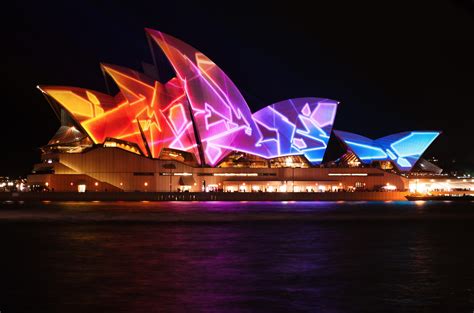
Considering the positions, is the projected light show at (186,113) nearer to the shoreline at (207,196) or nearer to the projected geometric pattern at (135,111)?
the projected geometric pattern at (135,111)

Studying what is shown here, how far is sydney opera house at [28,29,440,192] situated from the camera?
62934 mm

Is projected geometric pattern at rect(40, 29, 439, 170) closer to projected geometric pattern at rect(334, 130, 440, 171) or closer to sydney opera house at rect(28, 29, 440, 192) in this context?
sydney opera house at rect(28, 29, 440, 192)

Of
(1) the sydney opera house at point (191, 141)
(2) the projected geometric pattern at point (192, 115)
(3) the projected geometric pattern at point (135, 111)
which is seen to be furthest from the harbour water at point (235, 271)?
(1) the sydney opera house at point (191, 141)

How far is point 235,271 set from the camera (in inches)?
575

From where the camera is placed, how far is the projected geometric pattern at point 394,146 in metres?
80.7

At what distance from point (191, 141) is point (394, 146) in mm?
28412

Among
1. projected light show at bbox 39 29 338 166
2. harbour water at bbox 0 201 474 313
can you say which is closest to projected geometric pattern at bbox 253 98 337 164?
projected light show at bbox 39 29 338 166

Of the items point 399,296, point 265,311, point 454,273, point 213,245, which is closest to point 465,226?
point 213,245

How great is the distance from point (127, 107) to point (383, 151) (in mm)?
34306

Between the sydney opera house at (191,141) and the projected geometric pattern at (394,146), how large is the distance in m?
0.16

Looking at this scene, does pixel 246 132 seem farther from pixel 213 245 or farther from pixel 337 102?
pixel 213 245

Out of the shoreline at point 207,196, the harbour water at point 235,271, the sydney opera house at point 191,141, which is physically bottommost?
the harbour water at point 235,271

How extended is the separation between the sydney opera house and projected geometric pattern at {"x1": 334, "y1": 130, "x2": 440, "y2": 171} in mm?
156

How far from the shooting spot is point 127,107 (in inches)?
2534
